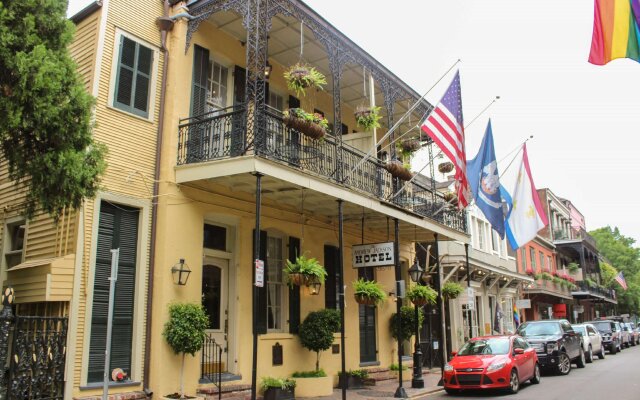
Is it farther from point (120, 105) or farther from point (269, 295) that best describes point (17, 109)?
point (269, 295)

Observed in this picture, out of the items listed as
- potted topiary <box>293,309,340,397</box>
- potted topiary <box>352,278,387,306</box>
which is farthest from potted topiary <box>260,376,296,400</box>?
potted topiary <box>352,278,387,306</box>

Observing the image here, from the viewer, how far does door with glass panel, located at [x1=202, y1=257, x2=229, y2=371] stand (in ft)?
40.8

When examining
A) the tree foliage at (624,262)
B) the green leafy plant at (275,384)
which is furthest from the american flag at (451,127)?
the tree foliage at (624,262)

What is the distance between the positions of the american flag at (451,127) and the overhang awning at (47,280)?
8881 mm

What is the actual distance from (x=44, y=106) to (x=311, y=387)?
906 centimetres

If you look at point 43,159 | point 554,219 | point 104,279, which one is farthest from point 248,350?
point 554,219

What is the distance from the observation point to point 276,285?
14.3 m

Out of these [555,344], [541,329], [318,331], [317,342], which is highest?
[318,331]

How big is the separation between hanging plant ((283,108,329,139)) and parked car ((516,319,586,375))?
1125 cm

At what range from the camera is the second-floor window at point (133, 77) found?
11219 mm

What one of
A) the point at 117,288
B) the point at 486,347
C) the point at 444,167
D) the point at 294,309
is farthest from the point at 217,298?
the point at 444,167

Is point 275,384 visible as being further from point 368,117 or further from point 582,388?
point 582,388

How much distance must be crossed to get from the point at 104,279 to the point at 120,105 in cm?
352

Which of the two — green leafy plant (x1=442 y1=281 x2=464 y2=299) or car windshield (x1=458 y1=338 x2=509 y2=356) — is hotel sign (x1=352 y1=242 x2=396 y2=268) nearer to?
car windshield (x1=458 y1=338 x2=509 y2=356)
